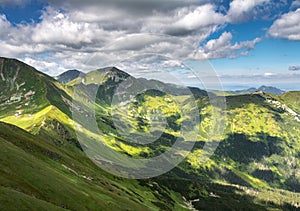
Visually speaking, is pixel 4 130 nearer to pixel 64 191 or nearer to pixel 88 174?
pixel 88 174

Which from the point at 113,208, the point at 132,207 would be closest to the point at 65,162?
the point at 132,207

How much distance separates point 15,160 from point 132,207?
48.9 metres

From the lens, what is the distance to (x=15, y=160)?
3501 inches

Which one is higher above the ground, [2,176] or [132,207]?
[2,176]

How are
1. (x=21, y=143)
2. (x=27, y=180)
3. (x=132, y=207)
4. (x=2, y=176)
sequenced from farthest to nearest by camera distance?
(x=21, y=143) → (x=132, y=207) → (x=27, y=180) → (x=2, y=176)

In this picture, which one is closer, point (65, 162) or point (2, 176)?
point (2, 176)

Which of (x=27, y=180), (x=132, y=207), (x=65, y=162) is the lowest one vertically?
(x=132, y=207)

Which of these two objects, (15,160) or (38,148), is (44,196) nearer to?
(15,160)

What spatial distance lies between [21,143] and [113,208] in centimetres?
6756

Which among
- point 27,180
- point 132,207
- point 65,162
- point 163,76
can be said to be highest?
point 163,76

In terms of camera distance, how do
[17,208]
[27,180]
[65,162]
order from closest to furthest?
[17,208], [27,180], [65,162]

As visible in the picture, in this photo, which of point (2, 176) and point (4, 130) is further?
point (4, 130)

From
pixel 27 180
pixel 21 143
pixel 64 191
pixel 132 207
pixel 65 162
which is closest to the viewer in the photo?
pixel 27 180

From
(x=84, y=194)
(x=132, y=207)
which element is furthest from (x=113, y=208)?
(x=132, y=207)
